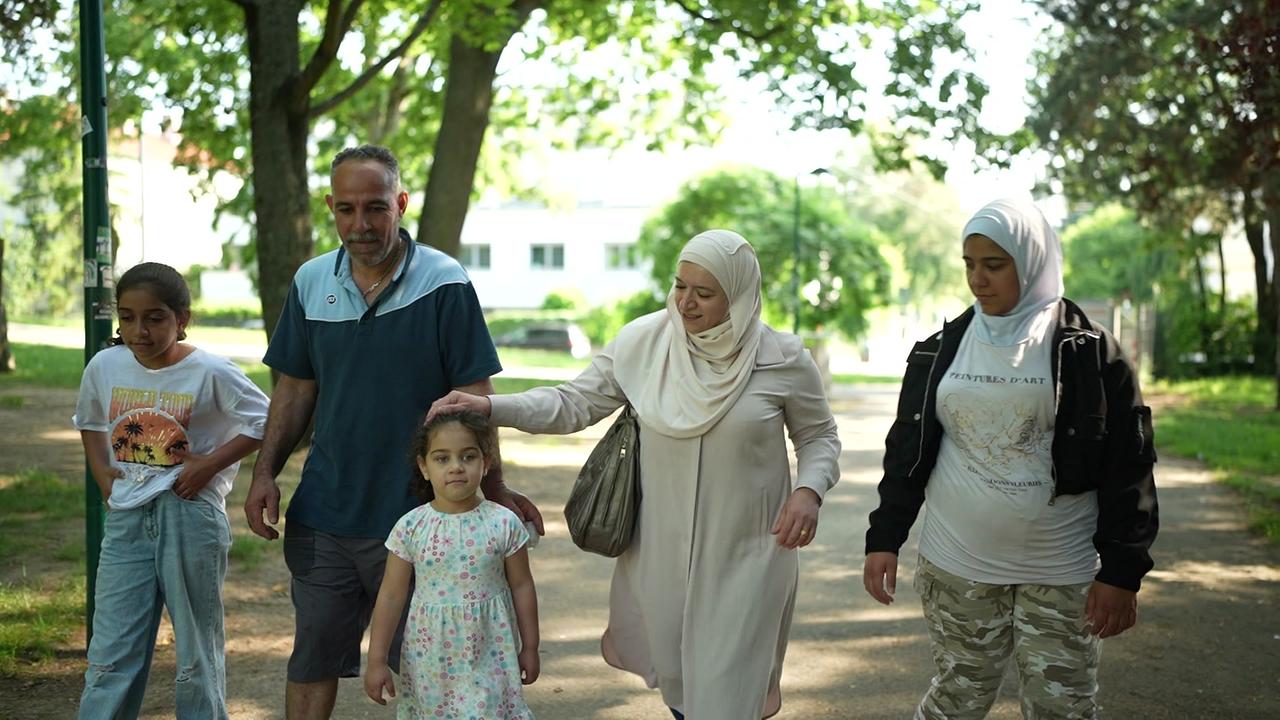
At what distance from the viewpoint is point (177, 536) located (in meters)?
4.79

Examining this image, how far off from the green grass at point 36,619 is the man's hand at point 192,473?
7.66 feet


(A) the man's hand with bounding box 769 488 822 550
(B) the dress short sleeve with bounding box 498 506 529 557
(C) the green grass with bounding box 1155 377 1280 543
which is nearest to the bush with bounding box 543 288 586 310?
(C) the green grass with bounding box 1155 377 1280 543

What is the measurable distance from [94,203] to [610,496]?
329cm

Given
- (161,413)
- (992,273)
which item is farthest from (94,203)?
(992,273)

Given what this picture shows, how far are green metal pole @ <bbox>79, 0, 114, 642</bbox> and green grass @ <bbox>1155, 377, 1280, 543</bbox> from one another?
29.6ft

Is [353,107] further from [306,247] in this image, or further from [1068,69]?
[1068,69]

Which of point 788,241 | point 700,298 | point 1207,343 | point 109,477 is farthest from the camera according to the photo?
point 788,241

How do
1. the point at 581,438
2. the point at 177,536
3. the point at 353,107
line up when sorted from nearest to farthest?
the point at 177,536 → the point at 581,438 → the point at 353,107

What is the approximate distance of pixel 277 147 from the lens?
41.4ft

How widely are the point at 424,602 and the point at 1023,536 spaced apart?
1.84m

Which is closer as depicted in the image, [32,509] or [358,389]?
[358,389]

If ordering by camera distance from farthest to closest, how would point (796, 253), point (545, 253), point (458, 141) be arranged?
point (545, 253) → point (796, 253) → point (458, 141)

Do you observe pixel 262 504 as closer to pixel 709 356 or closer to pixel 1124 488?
pixel 709 356

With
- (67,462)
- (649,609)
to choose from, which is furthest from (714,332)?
(67,462)
